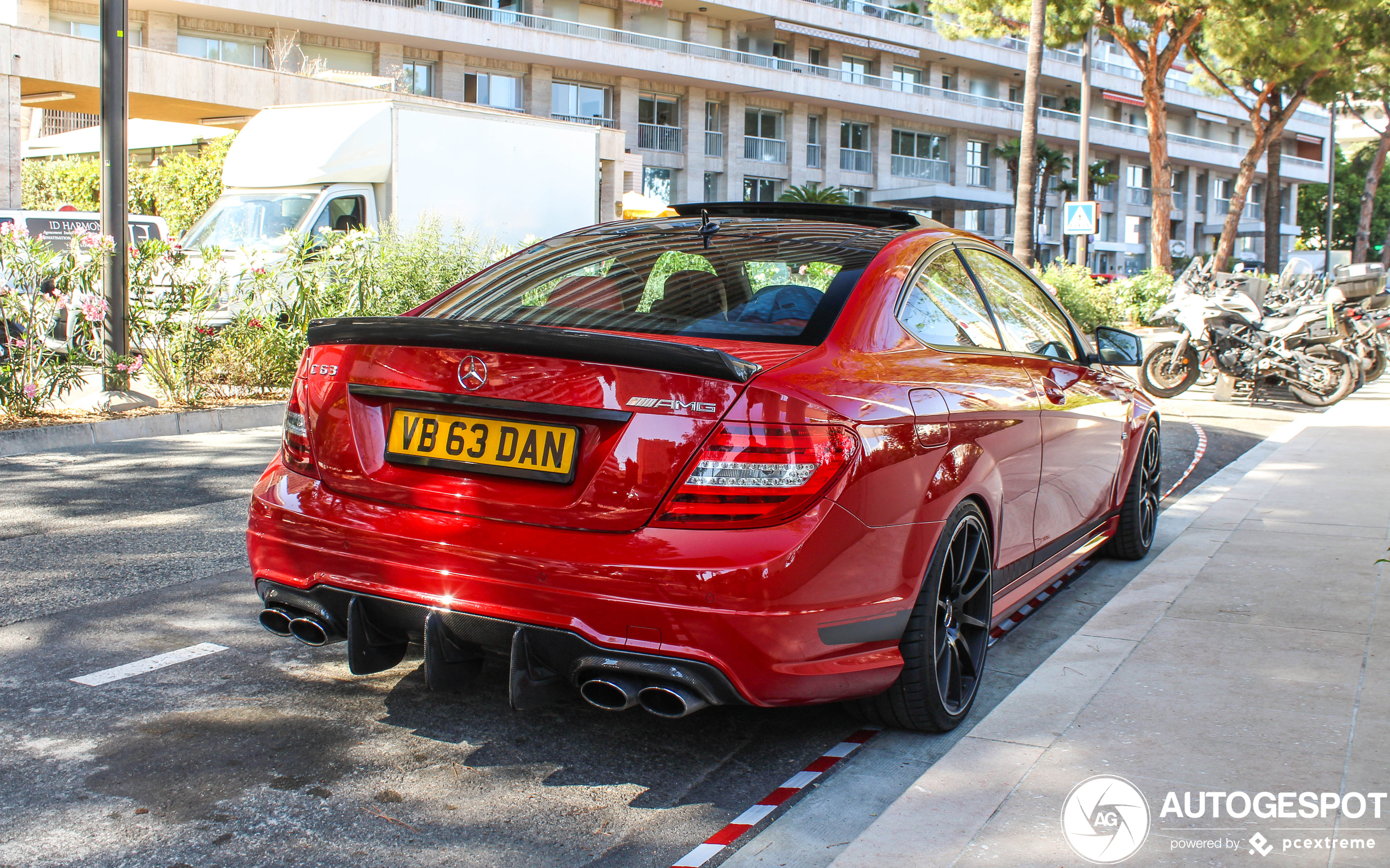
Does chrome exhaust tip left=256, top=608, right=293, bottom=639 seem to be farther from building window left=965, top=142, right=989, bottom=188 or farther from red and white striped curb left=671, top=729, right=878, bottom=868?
building window left=965, top=142, right=989, bottom=188

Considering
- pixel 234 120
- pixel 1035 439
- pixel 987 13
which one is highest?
pixel 987 13

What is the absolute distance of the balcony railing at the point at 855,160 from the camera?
167 feet

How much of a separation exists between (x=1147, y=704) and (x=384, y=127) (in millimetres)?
12353

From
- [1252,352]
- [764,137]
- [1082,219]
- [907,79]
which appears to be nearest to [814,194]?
[764,137]

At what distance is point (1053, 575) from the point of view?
4.61 meters

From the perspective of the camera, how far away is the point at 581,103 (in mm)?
43750

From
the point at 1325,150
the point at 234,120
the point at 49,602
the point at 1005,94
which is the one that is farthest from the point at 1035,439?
the point at 1325,150

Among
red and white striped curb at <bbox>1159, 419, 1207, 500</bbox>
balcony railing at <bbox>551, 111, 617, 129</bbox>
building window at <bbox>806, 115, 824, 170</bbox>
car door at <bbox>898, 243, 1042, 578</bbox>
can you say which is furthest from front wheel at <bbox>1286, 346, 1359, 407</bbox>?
building window at <bbox>806, 115, 824, 170</bbox>

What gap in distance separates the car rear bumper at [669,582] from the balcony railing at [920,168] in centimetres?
5184

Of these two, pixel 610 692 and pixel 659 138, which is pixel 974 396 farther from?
pixel 659 138

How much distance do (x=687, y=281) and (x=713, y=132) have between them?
145 ft

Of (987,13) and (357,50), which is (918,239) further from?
(357,50)

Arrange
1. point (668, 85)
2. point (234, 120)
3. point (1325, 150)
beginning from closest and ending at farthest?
point (234, 120)
point (668, 85)
point (1325, 150)

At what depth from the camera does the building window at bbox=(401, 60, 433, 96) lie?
132ft
